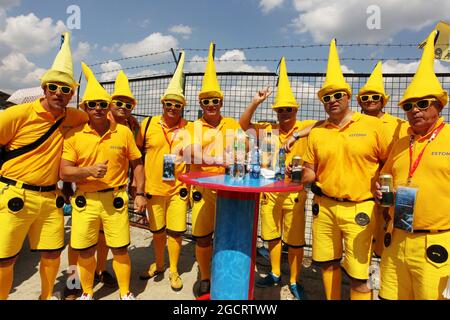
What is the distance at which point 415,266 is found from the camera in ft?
7.50

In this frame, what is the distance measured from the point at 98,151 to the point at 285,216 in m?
2.54

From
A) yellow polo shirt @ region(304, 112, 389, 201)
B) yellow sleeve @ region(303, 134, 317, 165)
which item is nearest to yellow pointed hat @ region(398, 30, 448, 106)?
yellow polo shirt @ region(304, 112, 389, 201)

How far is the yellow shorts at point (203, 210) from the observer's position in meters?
3.96

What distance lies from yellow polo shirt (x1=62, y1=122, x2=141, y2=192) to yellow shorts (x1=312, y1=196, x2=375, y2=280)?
237 cm

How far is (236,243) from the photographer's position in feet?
10.0

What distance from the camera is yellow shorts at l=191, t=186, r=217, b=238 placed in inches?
156

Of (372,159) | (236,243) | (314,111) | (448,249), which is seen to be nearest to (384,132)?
(372,159)

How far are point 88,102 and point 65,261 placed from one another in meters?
3.04

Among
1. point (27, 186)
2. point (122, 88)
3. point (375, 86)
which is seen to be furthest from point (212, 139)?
point (375, 86)

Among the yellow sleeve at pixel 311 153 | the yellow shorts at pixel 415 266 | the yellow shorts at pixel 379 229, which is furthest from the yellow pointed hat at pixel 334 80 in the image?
the yellow shorts at pixel 415 266

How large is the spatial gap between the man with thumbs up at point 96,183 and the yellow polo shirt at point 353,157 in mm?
2320

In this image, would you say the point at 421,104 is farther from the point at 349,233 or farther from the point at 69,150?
the point at 69,150

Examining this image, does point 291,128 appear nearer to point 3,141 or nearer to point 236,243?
point 236,243

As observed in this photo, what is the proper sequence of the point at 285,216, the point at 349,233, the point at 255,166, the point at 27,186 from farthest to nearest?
the point at 285,216, the point at 255,166, the point at 27,186, the point at 349,233
